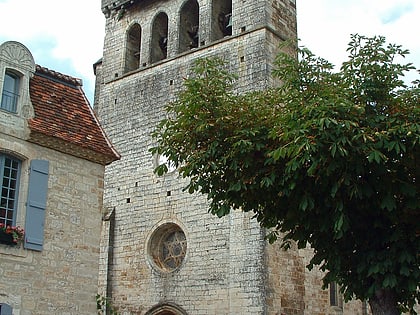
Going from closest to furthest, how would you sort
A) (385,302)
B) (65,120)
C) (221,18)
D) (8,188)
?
(385,302) → (8,188) → (65,120) → (221,18)

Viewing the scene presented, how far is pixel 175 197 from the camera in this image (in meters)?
19.1

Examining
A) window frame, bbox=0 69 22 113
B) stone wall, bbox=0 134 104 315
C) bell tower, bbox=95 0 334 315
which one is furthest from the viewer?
bell tower, bbox=95 0 334 315

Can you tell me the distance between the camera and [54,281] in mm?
11641

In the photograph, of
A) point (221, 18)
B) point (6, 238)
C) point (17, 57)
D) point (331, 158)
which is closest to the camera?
point (331, 158)

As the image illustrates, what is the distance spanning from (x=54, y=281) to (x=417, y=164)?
21.5 feet

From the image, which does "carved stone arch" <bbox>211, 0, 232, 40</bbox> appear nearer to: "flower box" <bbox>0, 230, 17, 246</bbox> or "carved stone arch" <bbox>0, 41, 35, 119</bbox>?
"carved stone arch" <bbox>0, 41, 35, 119</bbox>

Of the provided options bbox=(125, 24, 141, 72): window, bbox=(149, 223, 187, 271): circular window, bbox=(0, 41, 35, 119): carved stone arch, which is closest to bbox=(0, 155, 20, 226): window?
bbox=(0, 41, 35, 119): carved stone arch

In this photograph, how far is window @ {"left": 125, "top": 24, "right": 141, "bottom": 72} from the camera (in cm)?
2250

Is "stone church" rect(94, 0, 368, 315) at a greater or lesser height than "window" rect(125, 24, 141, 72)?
lesser

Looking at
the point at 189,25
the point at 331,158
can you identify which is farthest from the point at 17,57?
the point at 189,25

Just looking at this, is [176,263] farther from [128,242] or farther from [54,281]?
[54,281]

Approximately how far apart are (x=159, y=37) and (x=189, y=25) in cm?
125

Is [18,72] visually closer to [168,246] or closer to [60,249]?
[60,249]

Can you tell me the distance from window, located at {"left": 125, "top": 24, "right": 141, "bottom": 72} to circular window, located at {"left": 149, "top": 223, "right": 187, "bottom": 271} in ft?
20.1
